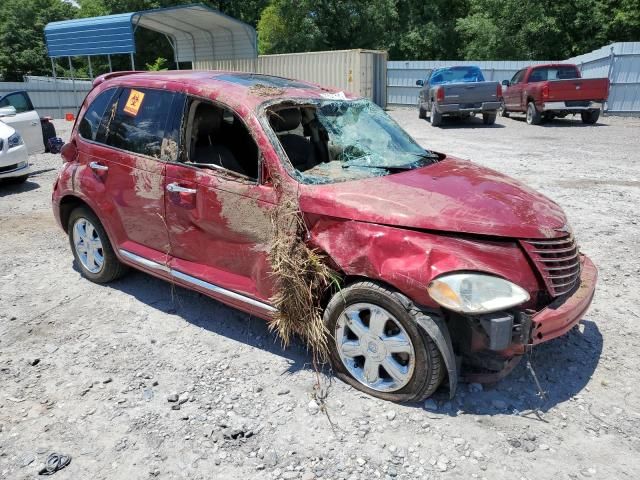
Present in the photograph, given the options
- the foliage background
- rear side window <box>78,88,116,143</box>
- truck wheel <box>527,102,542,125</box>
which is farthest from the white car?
the foliage background

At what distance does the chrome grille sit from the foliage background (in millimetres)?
31253

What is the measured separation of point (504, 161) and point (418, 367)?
8446mm

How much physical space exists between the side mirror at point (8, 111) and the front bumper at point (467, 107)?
444 inches

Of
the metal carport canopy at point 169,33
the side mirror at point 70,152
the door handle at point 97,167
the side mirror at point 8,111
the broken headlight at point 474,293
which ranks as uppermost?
the metal carport canopy at point 169,33

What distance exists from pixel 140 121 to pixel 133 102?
0.21 m

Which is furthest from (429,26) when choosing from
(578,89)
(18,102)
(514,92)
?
(18,102)

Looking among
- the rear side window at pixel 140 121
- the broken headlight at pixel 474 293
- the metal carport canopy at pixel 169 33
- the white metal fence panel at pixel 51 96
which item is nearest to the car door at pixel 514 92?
the metal carport canopy at pixel 169 33

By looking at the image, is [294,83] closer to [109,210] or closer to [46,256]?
[109,210]

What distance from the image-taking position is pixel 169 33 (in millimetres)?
20891

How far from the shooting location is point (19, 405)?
327 cm

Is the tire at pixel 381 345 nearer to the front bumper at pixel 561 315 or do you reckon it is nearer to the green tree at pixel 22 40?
the front bumper at pixel 561 315

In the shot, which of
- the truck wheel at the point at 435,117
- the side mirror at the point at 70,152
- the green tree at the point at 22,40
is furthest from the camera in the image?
the green tree at the point at 22,40

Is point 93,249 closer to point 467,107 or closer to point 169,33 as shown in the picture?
point 467,107

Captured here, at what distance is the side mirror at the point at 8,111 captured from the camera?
32.1 ft
